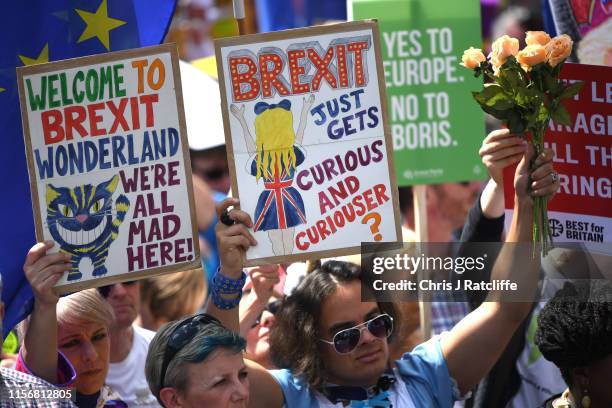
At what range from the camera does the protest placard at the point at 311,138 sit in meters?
4.04

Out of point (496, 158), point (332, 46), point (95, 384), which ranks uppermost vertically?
point (332, 46)

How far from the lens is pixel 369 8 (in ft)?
18.1

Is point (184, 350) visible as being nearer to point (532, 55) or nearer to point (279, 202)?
point (279, 202)

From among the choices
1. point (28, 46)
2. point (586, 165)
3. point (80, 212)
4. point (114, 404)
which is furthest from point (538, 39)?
point (114, 404)

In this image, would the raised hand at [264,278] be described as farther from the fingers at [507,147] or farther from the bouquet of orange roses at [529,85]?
the bouquet of orange roses at [529,85]

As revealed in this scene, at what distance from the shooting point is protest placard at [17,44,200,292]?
13.0 feet

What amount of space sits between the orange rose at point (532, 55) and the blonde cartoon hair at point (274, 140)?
807mm

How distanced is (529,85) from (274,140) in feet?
2.85

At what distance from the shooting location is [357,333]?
401cm

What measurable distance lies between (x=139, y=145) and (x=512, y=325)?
1.40 meters

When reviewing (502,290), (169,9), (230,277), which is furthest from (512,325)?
(169,9)

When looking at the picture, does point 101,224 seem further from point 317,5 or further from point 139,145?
point 317,5

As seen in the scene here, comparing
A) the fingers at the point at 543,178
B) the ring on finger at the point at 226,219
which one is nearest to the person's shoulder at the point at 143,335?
the ring on finger at the point at 226,219

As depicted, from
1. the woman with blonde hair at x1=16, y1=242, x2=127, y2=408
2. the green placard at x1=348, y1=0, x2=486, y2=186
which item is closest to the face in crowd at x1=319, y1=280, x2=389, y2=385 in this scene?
the woman with blonde hair at x1=16, y1=242, x2=127, y2=408
